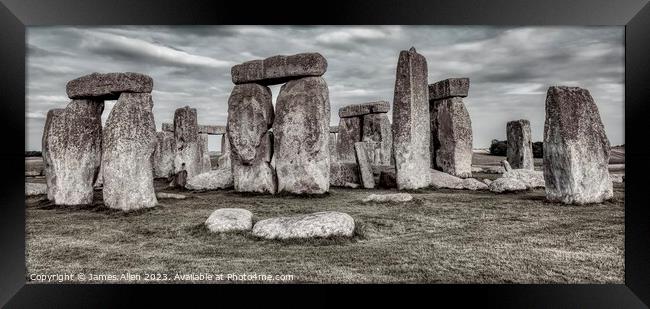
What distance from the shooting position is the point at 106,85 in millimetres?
7336

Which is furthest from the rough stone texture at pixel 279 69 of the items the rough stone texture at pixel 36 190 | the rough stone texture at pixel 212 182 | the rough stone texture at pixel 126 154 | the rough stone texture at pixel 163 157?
the rough stone texture at pixel 163 157

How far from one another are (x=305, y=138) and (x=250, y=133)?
1342mm

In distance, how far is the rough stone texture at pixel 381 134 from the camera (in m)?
16.7

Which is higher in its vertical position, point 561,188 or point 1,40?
point 1,40

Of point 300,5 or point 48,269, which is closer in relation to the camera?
point 300,5

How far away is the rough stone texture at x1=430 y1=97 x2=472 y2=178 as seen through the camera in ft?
40.8

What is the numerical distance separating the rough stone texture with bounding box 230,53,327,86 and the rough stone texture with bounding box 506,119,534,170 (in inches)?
296

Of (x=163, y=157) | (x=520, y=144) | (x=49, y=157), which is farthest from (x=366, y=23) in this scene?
(x=163, y=157)

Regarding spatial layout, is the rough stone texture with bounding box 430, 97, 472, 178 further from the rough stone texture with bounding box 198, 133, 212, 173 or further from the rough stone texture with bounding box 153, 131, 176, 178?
the rough stone texture with bounding box 153, 131, 176, 178

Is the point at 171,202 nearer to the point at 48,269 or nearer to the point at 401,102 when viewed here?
the point at 48,269

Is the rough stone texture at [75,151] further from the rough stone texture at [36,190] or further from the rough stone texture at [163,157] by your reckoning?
the rough stone texture at [163,157]

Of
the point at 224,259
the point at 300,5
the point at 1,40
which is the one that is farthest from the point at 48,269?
the point at 300,5

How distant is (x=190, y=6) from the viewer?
420 centimetres

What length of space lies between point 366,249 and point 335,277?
0.77 meters
